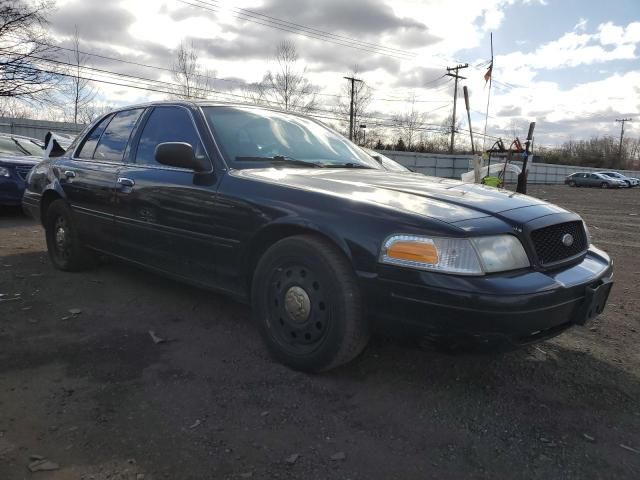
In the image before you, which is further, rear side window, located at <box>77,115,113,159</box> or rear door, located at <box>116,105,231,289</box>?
rear side window, located at <box>77,115,113,159</box>

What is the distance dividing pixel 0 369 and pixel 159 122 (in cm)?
203

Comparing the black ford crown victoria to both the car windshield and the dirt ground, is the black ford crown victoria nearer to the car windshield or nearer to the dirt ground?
the car windshield

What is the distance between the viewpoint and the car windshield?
3.34m

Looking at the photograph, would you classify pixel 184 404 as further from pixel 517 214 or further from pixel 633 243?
pixel 633 243

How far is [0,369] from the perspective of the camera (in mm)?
2824

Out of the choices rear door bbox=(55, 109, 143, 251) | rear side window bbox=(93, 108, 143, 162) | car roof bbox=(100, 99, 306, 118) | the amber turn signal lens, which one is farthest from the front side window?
the amber turn signal lens

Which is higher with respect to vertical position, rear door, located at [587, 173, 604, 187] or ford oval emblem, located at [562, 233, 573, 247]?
ford oval emblem, located at [562, 233, 573, 247]

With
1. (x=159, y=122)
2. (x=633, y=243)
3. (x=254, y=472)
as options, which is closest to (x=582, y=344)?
(x=254, y=472)

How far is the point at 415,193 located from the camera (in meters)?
2.79

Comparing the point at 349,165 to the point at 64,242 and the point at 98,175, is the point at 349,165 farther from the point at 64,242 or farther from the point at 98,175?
the point at 64,242

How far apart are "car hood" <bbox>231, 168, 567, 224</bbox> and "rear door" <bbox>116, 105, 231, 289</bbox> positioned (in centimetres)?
37

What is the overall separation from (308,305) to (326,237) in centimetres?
39

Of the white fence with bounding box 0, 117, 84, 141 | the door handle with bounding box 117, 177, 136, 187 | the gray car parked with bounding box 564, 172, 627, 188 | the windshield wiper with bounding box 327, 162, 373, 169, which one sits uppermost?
Result: the white fence with bounding box 0, 117, 84, 141

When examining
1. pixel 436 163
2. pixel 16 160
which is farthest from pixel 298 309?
pixel 436 163
